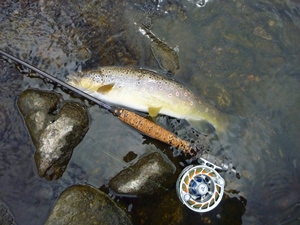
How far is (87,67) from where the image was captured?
4047 millimetres

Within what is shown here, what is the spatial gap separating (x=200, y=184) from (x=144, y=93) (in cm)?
126

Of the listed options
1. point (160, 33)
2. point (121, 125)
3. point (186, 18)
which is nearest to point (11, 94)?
point (121, 125)

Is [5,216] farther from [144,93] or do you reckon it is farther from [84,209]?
[144,93]

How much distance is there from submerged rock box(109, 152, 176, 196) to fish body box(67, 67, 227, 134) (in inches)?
23.1

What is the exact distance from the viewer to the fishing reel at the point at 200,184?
3.44 metres

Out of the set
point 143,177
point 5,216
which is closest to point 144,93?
point 143,177

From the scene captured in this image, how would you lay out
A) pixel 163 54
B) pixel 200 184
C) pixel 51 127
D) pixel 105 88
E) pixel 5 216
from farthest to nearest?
1. pixel 163 54
2. pixel 105 88
3. pixel 5 216
4. pixel 51 127
5. pixel 200 184

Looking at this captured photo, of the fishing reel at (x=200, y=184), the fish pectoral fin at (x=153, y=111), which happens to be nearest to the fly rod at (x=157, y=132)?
the fishing reel at (x=200, y=184)

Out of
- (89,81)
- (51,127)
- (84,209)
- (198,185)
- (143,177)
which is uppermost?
(89,81)

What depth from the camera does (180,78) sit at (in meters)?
4.16

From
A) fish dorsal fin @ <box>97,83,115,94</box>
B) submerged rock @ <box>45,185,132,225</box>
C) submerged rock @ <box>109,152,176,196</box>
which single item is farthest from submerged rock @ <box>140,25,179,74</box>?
submerged rock @ <box>45,185,132,225</box>

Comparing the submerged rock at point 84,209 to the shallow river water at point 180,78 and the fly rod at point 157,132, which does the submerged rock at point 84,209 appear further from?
the fly rod at point 157,132

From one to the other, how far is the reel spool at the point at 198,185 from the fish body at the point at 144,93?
0.68 meters

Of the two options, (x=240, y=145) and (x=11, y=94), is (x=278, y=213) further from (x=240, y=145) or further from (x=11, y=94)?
(x=11, y=94)
